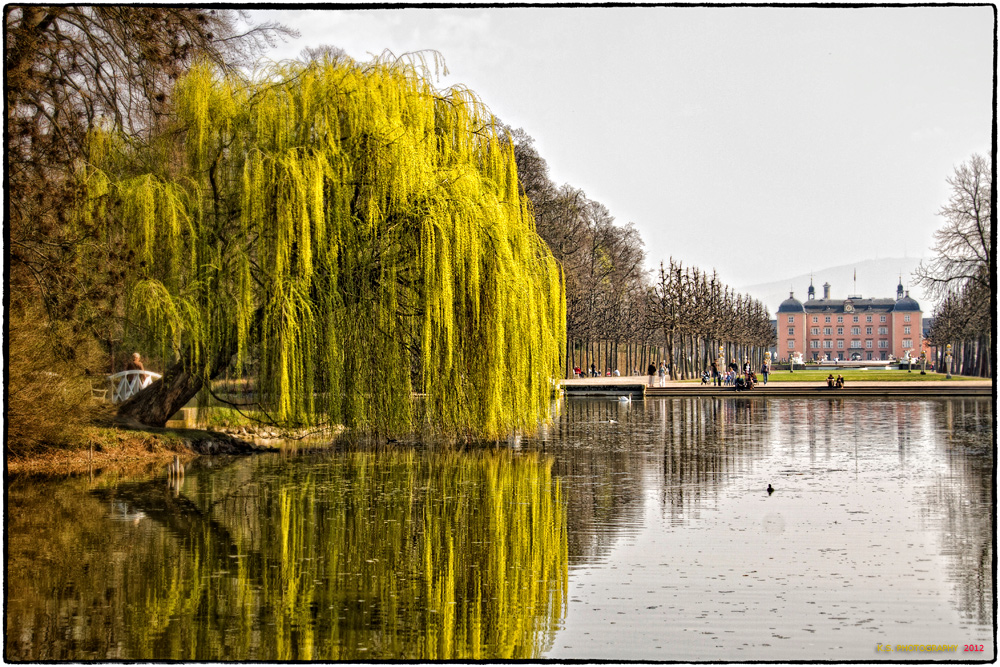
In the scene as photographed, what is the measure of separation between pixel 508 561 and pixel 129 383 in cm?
1853

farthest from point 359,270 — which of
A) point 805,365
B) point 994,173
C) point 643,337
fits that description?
point 805,365

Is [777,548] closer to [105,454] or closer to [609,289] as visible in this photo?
[105,454]

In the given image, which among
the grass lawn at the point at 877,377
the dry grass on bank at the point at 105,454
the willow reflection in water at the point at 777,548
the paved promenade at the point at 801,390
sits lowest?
the willow reflection in water at the point at 777,548

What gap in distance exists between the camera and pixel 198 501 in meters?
16.8

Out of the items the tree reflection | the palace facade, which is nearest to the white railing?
the tree reflection

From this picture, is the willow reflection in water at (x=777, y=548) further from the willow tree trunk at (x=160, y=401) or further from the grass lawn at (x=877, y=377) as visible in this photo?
the grass lawn at (x=877, y=377)

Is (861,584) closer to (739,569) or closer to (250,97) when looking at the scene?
(739,569)

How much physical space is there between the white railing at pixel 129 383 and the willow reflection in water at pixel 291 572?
8617 mm

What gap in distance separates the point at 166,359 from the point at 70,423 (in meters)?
2.19

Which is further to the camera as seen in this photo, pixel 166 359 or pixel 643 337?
pixel 643 337

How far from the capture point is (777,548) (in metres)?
12.8

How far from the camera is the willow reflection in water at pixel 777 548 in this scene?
907 cm

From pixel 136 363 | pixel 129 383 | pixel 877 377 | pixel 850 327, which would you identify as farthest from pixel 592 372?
pixel 850 327

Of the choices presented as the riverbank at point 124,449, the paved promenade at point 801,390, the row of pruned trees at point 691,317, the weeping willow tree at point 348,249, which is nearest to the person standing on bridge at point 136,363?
the riverbank at point 124,449
